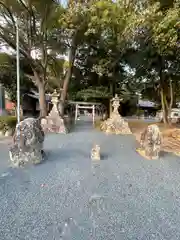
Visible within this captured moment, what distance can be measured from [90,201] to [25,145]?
7.34ft

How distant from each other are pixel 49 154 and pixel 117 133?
18.4 feet

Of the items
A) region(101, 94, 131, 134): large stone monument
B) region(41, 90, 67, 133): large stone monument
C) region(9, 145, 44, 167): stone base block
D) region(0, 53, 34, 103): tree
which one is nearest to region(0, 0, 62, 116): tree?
region(41, 90, 67, 133): large stone monument

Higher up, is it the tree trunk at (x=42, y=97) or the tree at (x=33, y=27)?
the tree at (x=33, y=27)

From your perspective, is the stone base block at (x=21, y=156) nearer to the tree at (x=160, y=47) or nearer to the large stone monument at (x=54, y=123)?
the tree at (x=160, y=47)

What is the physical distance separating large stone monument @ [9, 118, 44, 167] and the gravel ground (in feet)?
0.92

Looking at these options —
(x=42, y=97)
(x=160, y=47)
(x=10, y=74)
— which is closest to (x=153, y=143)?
(x=160, y=47)

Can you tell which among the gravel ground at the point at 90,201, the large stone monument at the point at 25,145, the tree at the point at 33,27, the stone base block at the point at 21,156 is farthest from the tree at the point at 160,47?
the stone base block at the point at 21,156

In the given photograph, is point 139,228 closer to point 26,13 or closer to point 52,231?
point 52,231

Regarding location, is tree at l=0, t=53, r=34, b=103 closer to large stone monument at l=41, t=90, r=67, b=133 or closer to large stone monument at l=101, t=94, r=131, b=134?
large stone monument at l=41, t=90, r=67, b=133

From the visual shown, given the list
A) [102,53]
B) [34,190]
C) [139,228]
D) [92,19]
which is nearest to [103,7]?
[92,19]

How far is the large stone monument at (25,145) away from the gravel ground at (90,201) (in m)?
0.28

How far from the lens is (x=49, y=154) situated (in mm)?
5352

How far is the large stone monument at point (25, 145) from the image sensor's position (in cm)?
431

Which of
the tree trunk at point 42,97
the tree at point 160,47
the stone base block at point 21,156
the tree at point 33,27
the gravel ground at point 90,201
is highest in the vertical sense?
the tree at point 33,27
